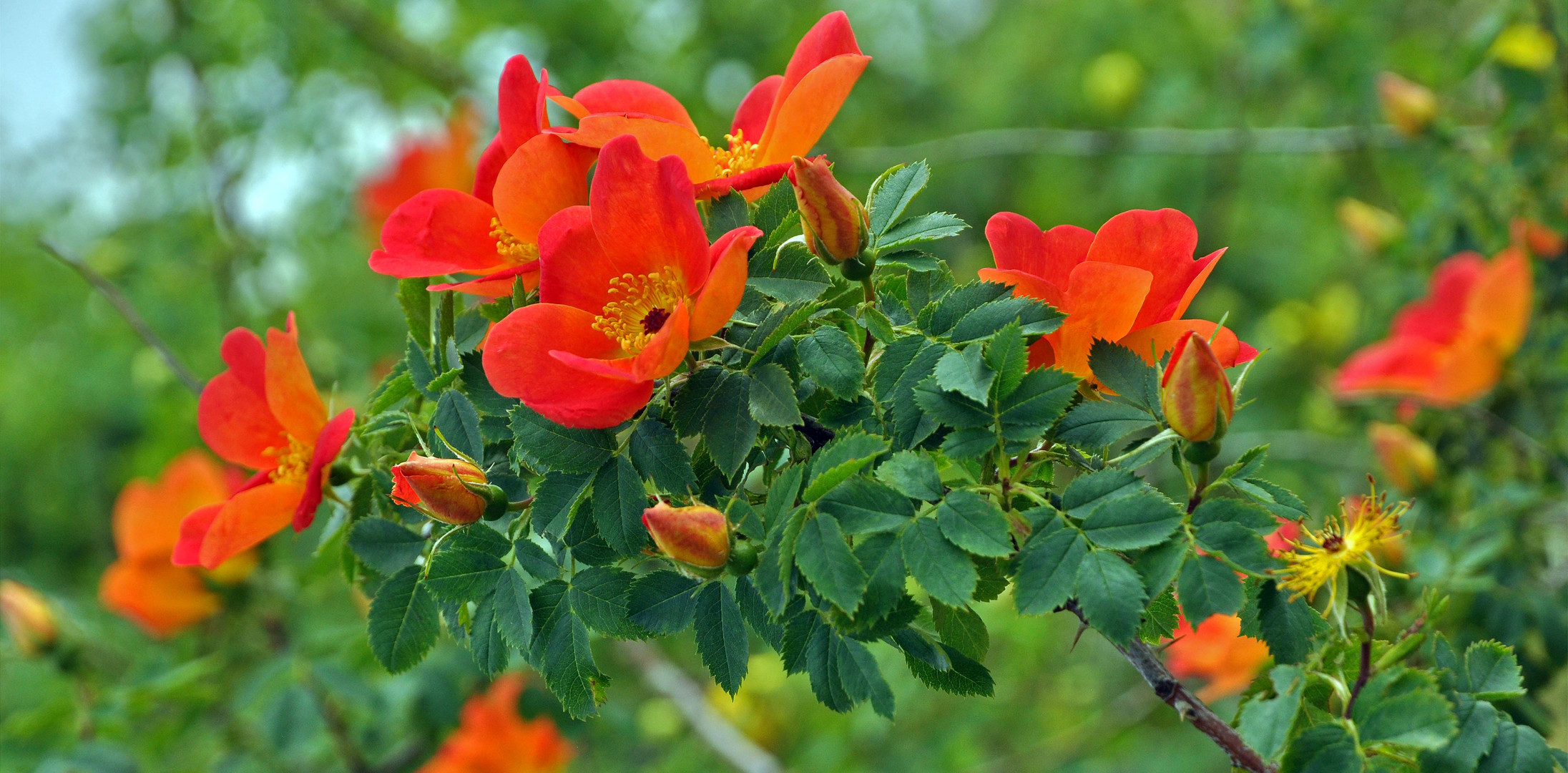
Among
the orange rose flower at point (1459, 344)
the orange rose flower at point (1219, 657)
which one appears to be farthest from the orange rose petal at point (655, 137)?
the orange rose flower at point (1459, 344)

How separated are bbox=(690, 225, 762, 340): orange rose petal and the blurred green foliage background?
133cm

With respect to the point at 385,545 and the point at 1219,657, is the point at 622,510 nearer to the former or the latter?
the point at 385,545

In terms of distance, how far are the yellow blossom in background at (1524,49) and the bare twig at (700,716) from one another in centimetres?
175

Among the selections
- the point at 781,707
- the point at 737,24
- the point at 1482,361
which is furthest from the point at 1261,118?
the point at 781,707

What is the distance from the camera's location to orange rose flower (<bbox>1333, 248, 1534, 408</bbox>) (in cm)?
152

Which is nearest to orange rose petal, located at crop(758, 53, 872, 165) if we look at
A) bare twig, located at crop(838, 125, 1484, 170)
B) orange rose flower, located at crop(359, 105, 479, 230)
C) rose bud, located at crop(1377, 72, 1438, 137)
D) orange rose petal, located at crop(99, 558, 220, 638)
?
bare twig, located at crop(838, 125, 1484, 170)

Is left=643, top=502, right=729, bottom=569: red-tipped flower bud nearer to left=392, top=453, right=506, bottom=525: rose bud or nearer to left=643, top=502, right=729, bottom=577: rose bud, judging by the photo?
left=643, top=502, right=729, bottom=577: rose bud

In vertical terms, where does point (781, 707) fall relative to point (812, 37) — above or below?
below

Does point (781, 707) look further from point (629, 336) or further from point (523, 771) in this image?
point (629, 336)

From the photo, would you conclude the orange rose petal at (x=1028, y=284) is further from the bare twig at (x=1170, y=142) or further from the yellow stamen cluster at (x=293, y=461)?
the bare twig at (x=1170, y=142)

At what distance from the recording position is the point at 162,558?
1699mm

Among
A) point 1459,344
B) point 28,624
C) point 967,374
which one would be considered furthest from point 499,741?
point 1459,344

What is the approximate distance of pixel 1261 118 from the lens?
308cm

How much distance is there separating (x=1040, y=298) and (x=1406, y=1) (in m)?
3.88
